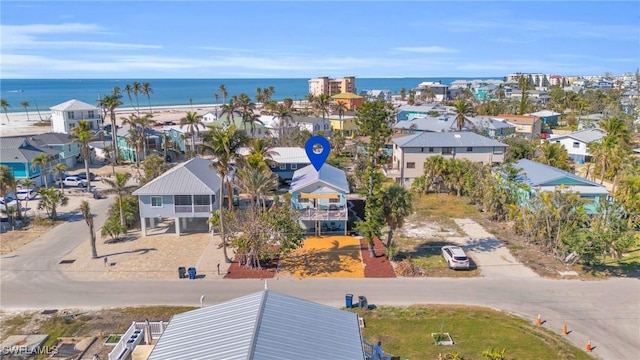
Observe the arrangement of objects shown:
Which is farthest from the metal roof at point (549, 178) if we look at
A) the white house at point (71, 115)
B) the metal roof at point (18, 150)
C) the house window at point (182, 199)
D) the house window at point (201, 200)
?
the white house at point (71, 115)

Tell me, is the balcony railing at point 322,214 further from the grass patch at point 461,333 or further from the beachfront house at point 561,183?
the beachfront house at point 561,183

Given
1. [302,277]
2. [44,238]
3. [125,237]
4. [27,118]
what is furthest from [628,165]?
[27,118]

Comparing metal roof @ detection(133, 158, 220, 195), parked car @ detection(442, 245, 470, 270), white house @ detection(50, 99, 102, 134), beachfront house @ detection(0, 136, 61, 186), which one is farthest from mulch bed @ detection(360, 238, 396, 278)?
white house @ detection(50, 99, 102, 134)

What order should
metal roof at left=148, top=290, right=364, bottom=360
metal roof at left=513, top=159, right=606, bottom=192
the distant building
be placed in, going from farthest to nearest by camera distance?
the distant building, metal roof at left=513, top=159, right=606, bottom=192, metal roof at left=148, top=290, right=364, bottom=360

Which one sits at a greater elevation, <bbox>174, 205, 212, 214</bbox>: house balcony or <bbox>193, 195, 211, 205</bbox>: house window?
<bbox>193, 195, 211, 205</bbox>: house window

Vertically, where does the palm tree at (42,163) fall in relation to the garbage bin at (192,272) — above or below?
above

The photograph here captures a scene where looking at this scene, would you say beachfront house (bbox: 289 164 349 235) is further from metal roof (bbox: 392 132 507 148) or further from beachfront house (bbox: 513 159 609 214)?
metal roof (bbox: 392 132 507 148)
